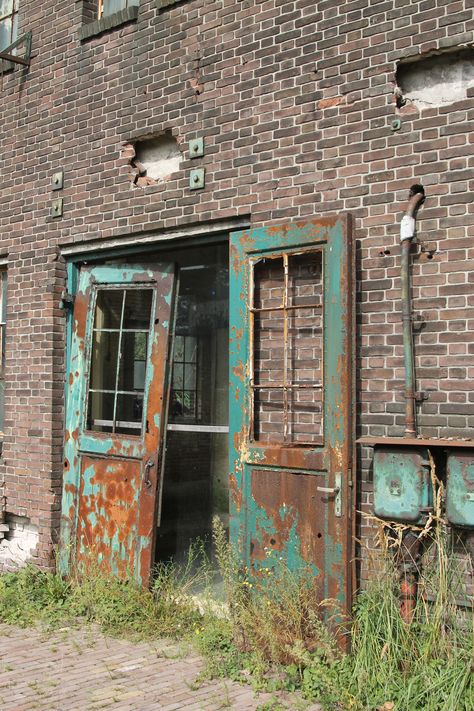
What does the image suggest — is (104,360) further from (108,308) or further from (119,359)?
(108,308)

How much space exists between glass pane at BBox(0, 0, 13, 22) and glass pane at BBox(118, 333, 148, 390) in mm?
3855

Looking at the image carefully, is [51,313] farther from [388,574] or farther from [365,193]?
[388,574]

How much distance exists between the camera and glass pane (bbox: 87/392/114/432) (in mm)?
6445

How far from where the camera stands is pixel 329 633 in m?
4.49

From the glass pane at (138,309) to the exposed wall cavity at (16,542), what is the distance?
6.67 ft

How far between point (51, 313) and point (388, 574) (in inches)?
149

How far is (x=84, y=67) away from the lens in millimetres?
6695

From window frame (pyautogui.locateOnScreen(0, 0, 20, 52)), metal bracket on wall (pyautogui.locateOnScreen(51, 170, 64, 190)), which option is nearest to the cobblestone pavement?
metal bracket on wall (pyautogui.locateOnScreen(51, 170, 64, 190))

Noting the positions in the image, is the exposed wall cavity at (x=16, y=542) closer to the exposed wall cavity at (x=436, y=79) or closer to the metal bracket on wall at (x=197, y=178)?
the metal bracket on wall at (x=197, y=178)

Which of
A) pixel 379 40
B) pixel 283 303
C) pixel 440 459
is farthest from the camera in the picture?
pixel 283 303

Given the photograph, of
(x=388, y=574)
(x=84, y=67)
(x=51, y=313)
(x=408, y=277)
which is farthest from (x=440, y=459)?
(x=84, y=67)

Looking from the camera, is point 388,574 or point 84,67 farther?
point 84,67

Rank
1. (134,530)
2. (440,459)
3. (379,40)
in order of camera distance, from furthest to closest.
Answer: (134,530) < (379,40) < (440,459)

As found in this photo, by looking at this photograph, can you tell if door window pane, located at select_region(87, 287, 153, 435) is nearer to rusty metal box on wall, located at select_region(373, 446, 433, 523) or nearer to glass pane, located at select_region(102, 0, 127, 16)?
rusty metal box on wall, located at select_region(373, 446, 433, 523)
